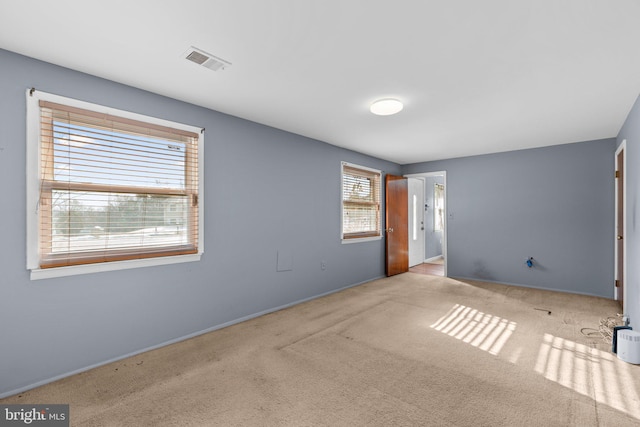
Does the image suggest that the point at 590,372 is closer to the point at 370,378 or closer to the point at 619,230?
the point at 370,378

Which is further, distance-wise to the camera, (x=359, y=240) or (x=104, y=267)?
(x=359, y=240)

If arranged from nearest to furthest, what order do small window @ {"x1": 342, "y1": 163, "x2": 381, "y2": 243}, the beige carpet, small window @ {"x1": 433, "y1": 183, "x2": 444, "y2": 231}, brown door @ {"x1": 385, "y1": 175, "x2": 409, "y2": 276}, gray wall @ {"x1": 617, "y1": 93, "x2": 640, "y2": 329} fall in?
the beige carpet → gray wall @ {"x1": 617, "y1": 93, "x2": 640, "y2": 329} → small window @ {"x1": 342, "y1": 163, "x2": 381, "y2": 243} → brown door @ {"x1": 385, "y1": 175, "x2": 409, "y2": 276} → small window @ {"x1": 433, "y1": 183, "x2": 444, "y2": 231}

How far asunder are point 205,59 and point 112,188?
4.46ft

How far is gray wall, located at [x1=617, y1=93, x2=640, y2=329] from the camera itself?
2.88m

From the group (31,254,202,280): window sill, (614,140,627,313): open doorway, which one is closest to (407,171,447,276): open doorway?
(614,140,627,313): open doorway

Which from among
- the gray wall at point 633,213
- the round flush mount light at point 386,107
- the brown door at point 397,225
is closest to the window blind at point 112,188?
the round flush mount light at point 386,107

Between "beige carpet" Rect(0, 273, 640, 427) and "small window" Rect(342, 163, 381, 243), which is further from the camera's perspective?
"small window" Rect(342, 163, 381, 243)

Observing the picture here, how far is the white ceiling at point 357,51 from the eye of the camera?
1.70 metres

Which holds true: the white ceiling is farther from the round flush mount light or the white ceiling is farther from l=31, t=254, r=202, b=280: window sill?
l=31, t=254, r=202, b=280: window sill

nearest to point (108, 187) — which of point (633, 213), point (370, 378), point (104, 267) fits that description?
point (104, 267)

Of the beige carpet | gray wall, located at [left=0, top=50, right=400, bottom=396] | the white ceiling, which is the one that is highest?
the white ceiling

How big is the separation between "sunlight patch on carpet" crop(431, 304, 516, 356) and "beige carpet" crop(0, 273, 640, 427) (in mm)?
12

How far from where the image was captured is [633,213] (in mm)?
3170

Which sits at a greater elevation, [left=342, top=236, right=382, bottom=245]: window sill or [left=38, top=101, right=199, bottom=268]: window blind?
[left=38, top=101, right=199, bottom=268]: window blind
